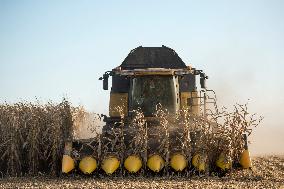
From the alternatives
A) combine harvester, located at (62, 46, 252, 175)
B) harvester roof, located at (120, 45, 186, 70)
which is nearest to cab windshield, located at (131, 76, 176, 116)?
combine harvester, located at (62, 46, 252, 175)

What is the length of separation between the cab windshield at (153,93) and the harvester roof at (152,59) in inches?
69.6

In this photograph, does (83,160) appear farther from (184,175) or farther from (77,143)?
(184,175)

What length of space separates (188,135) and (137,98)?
2.33 m

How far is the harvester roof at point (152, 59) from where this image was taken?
44.4ft

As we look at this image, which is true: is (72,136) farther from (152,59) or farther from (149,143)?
(152,59)

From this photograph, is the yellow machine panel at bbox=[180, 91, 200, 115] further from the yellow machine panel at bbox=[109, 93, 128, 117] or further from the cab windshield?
the yellow machine panel at bbox=[109, 93, 128, 117]

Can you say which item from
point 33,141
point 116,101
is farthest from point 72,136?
point 116,101

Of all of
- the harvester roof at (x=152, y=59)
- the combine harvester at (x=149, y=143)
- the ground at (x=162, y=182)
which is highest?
the harvester roof at (x=152, y=59)

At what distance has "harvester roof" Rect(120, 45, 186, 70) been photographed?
44.4 feet

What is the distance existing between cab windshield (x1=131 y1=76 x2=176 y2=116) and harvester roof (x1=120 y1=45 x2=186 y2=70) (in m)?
1.77

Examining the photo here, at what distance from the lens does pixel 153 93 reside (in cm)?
1169

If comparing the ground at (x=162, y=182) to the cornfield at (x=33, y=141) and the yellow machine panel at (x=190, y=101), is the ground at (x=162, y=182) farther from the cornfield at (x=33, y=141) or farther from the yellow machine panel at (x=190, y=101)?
the yellow machine panel at (x=190, y=101)

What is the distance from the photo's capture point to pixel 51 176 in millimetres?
10453

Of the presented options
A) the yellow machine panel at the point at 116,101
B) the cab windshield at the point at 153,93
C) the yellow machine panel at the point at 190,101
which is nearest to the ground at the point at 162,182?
the cab windshield at the point at 153,93
